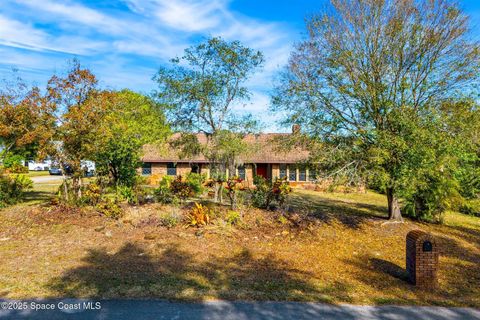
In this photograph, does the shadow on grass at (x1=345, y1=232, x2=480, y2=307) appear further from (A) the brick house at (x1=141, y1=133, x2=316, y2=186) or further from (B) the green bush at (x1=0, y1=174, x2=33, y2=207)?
(A) the brick house at (x1=141, y1=133, x2=316, y2=186)

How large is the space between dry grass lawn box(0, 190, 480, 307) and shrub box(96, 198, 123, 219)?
10.9 inches

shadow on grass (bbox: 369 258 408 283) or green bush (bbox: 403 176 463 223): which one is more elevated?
green bush (bbox: 403 176 463 223)

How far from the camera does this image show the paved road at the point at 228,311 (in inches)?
205

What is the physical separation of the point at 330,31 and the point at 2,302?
37.1 feet

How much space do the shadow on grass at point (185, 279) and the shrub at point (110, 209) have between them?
9.45 feet

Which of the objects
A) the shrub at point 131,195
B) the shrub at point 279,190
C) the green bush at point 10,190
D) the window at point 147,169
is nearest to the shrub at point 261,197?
the shrub at point 279,190

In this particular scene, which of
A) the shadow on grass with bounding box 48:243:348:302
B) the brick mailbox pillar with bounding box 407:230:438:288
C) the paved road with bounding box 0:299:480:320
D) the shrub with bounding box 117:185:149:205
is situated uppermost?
the shrub with bounding box 117:185:149:205

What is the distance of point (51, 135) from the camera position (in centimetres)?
1155

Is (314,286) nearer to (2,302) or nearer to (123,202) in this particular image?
(2,302)

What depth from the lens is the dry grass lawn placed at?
20.4 ft

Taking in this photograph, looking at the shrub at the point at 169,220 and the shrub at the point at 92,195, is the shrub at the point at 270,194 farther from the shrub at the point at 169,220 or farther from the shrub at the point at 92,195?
the shrub at the point at 92,195

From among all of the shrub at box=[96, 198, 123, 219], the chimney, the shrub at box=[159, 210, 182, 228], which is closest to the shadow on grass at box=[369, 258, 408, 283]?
the chimney

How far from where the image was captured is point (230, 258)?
8.27 m

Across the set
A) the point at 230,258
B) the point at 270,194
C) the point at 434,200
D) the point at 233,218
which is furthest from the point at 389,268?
the point at 434,200
